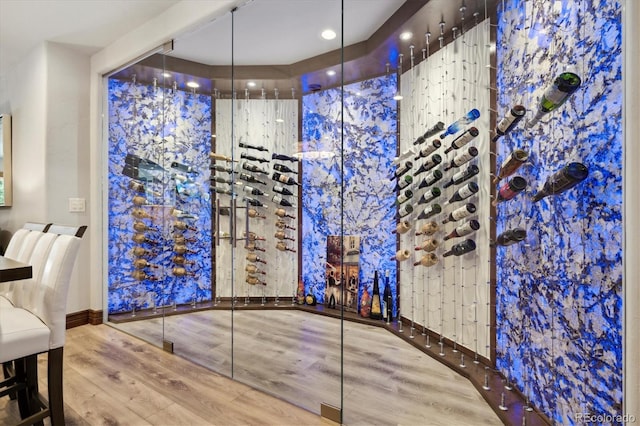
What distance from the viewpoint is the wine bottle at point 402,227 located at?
7.37 ft

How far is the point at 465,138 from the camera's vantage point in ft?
6.48

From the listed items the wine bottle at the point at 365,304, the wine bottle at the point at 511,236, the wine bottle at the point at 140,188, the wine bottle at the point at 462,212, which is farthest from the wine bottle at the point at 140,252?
the wine bottle at the point at 511,236

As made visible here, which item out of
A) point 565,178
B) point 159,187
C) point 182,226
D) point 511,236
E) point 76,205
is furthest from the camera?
point 76,205

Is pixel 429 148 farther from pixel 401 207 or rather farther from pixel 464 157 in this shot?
pixel 401 207

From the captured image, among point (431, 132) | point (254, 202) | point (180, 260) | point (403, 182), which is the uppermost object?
point (431, 132)

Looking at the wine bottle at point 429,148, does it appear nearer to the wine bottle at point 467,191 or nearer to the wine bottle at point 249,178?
the wine bottle at point 467,191

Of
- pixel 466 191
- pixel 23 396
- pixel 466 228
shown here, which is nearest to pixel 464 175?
pixel 466 191

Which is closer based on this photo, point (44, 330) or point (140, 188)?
point (44, 330)

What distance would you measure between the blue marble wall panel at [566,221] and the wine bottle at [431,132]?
44cm

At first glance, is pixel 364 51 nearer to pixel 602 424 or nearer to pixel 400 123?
pixel 400 123

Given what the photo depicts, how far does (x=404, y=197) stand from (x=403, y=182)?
0.10 m

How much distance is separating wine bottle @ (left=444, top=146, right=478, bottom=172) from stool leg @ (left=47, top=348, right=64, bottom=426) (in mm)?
2362

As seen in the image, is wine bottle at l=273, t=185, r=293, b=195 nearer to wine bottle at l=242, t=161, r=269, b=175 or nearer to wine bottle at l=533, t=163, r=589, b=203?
wine bottle at l=242, t=161, r=269, b=175

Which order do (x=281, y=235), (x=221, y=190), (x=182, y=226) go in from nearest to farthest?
(x=281, y=235), (x=221, y=190), (x=182, y=226)
